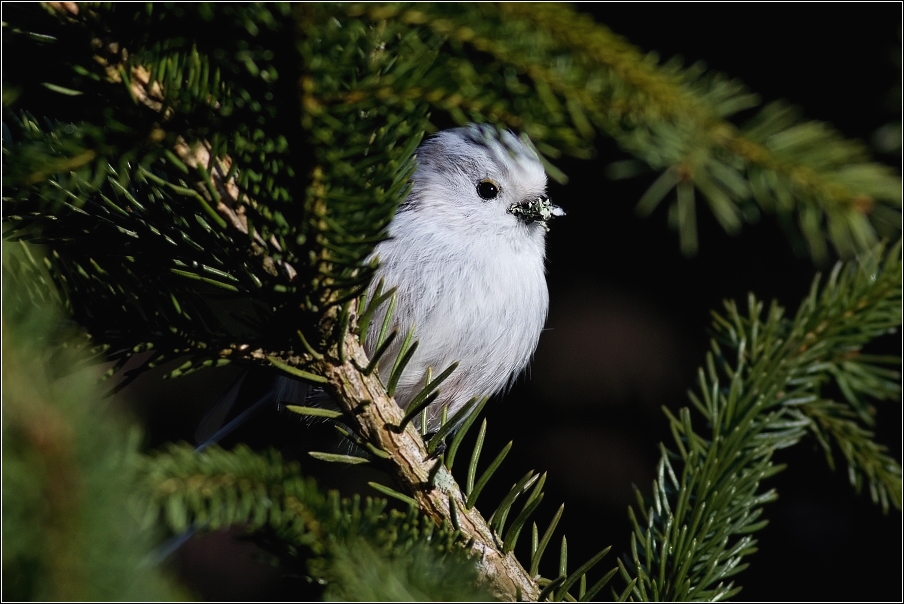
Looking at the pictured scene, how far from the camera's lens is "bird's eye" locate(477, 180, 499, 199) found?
1703mm

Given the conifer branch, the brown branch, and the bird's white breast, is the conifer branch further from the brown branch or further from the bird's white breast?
the bird's white breast

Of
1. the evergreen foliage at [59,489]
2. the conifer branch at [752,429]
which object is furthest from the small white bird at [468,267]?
the evergreen foliage at [59,489]

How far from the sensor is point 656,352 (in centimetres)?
211

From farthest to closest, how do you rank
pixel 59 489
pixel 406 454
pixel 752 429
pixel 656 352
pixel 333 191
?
pixel 656 352 → pixel 752 429 → pixel 406 454 → pixel 333 191 → pixel 59 489

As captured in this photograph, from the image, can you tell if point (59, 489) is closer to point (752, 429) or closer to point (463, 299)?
→ point (752, 429)

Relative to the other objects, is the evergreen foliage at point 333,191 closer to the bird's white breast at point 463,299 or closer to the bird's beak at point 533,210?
the bird's white breast at point 463,299

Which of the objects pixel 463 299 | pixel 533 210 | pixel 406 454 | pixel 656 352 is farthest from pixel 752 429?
pixel 656 352

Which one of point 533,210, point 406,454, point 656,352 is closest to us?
point 406,454

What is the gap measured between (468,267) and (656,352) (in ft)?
2.68

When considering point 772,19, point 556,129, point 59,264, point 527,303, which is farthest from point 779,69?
point 59,264

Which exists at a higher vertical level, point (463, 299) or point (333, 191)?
point (333, 191)

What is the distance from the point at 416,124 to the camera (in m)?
0.76

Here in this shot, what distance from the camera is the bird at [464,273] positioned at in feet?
4.79

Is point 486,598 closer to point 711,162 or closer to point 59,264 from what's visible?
point 711,162
